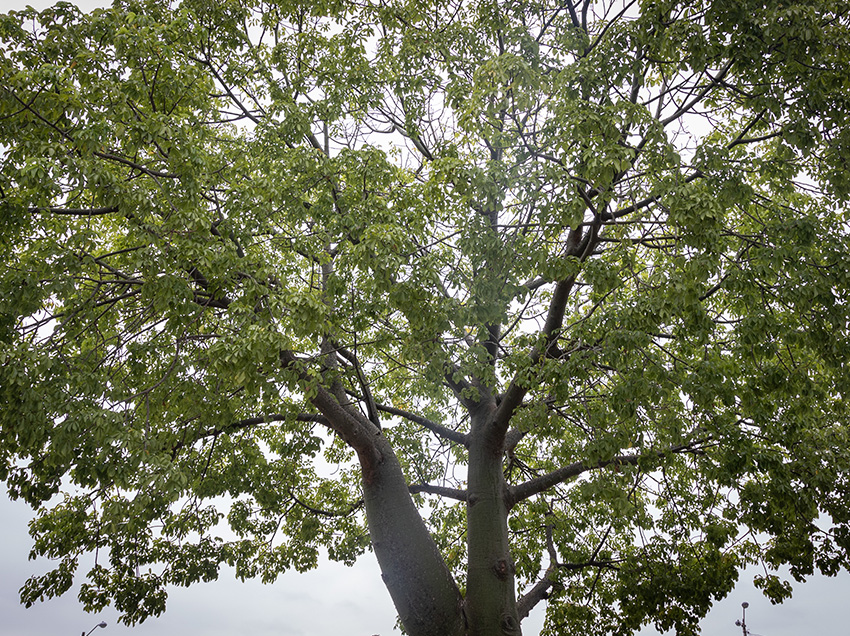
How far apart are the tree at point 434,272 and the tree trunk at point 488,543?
29mm

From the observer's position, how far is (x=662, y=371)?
489 cm

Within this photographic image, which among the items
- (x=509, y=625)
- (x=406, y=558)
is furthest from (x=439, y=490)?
(x=509, y=625)

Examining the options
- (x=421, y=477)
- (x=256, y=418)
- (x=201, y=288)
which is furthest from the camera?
(x=421, y=477)

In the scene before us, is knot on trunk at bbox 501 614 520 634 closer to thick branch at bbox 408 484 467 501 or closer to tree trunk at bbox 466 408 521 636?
tree trunk at bbox 466 408 521 636

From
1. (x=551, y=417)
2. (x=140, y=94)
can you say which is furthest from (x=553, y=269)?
(x=140, y=94)

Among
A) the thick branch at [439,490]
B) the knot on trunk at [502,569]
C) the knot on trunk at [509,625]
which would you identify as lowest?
the knot on trunk at [509,625]

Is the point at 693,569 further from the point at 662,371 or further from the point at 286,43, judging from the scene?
the point at 286,43

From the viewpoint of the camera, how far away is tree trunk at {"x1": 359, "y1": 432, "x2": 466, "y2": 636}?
18.5 ft

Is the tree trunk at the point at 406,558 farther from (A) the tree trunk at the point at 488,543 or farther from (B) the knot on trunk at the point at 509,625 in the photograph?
(B) the knot on trunk at the point at 509,625

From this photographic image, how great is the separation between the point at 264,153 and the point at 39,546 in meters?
5.36

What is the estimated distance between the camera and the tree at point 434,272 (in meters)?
4.57

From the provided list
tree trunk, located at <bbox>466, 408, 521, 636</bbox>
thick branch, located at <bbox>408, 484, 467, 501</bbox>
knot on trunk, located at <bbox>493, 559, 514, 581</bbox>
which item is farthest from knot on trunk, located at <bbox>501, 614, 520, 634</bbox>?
thick branch, located at <bbox>408, 484, 467, 501</bbox>

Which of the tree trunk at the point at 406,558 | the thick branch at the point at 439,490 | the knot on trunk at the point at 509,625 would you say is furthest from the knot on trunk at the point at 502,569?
the thick branch at the point at 439,490

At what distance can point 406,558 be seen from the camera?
580cm
